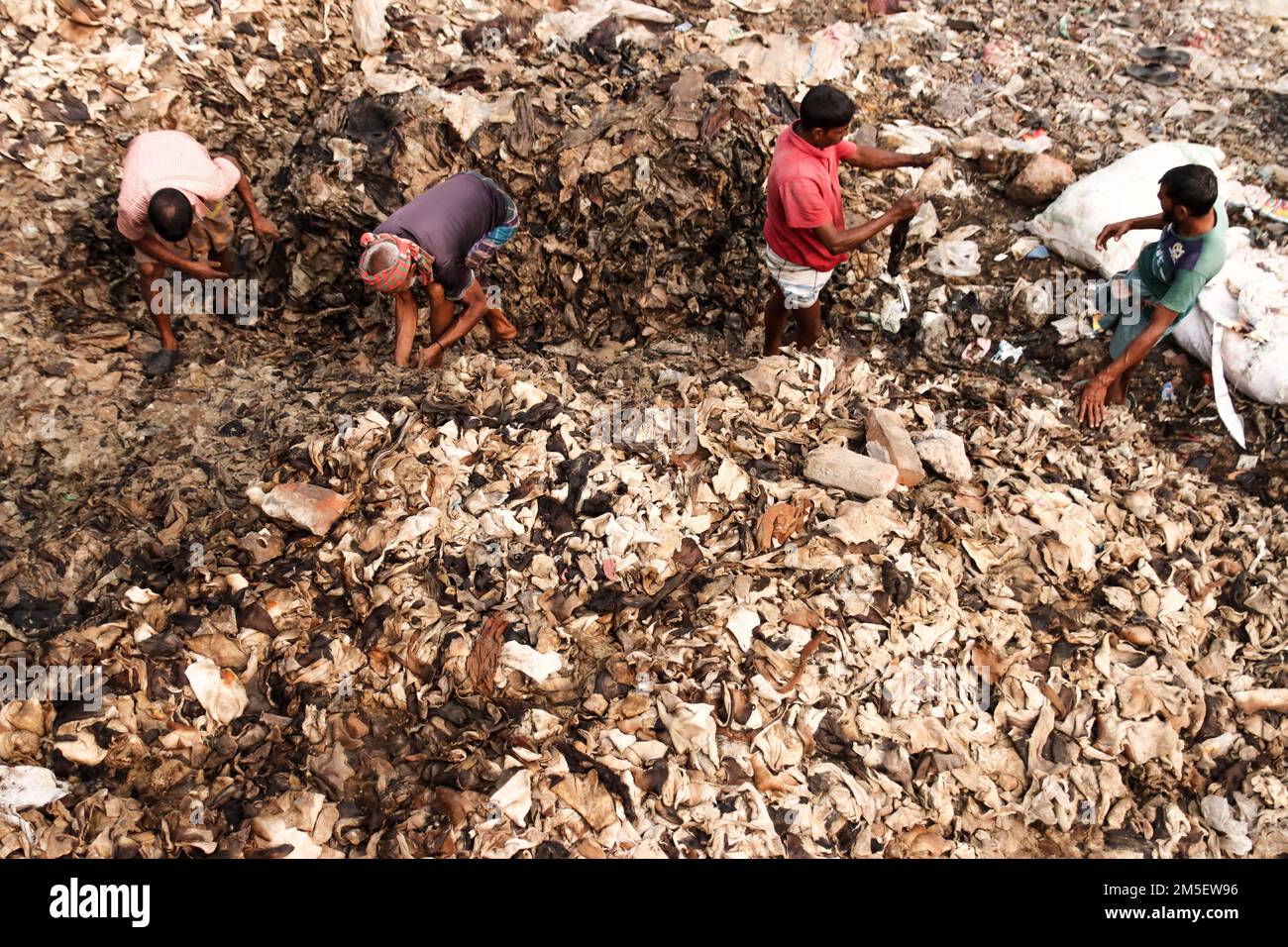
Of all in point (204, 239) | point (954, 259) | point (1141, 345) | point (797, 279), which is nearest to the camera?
point (1141, 345)

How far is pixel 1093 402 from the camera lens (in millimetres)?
3891

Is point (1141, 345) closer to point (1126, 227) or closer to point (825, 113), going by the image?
point (1126, 227)

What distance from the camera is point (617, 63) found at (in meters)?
5.08

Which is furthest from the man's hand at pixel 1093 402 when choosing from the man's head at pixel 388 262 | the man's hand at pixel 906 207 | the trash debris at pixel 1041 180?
the man's head at pixel 388 262

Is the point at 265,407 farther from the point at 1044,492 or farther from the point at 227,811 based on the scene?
the point at 1044,492

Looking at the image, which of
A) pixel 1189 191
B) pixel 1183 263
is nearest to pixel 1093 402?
pixel 1183 263

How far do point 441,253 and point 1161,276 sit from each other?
334cm

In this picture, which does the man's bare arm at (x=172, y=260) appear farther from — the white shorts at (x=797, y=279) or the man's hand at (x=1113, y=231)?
the man's hand at (x=1113, y=231)

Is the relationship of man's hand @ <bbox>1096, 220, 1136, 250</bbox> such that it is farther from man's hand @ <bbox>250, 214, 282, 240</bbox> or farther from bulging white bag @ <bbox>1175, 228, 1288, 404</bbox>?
man's hand @ <bbox>250, 214, 282, 240</bbox>

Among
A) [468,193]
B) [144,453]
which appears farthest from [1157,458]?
[144,453]

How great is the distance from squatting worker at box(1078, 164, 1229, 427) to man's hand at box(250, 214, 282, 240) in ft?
14.8

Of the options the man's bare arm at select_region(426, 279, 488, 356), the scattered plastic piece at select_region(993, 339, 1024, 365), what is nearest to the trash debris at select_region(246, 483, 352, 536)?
the man's bare arm at select_region(426, 279, 488, 356)

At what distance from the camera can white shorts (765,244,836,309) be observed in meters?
3.86

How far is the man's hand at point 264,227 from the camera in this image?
4.54 m
